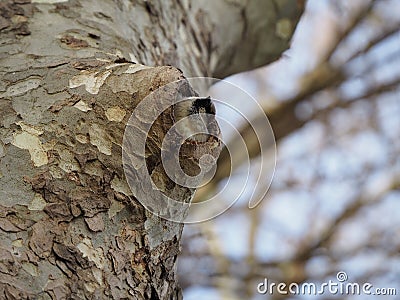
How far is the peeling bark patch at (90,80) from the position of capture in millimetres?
425

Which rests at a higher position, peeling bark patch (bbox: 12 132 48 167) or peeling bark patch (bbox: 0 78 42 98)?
peeling bark patch (bbox: 0 78 42 98)

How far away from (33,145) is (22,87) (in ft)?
0.17

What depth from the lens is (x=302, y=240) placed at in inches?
78.0

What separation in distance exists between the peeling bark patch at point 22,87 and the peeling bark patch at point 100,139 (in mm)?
61

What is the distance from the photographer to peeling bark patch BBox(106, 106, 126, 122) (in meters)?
0.41

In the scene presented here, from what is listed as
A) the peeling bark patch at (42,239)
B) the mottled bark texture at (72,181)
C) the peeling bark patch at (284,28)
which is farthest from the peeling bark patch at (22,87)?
the peeling bark patch at (284,28)

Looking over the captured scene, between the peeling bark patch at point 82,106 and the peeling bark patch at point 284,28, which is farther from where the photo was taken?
the peeling bark patch at point 284,28

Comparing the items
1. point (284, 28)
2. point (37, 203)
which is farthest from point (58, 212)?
point (284, 28)

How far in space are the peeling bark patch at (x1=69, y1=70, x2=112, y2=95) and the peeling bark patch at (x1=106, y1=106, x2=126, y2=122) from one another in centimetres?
2

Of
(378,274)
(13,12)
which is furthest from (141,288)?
(378,274)

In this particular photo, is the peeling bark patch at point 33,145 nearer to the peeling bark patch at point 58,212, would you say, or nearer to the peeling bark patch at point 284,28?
the peeling bark patch at point 58,212

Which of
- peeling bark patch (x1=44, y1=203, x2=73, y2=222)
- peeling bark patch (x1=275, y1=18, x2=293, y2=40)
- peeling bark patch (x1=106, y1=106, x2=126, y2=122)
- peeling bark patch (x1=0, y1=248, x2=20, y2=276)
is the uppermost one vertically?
peeling bark patch (x1=275, y1=18, x2=293, y2=40)

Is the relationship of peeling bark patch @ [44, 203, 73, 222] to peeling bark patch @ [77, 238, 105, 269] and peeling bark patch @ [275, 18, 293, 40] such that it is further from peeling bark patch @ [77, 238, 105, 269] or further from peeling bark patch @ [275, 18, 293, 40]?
peeling bark patch @ [275, 18, 293, 40]

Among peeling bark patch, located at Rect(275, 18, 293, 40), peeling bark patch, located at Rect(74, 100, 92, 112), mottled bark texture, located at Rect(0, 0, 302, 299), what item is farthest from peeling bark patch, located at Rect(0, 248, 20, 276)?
peeling bark patch, located at Rect(275, 18, 293, 40)
